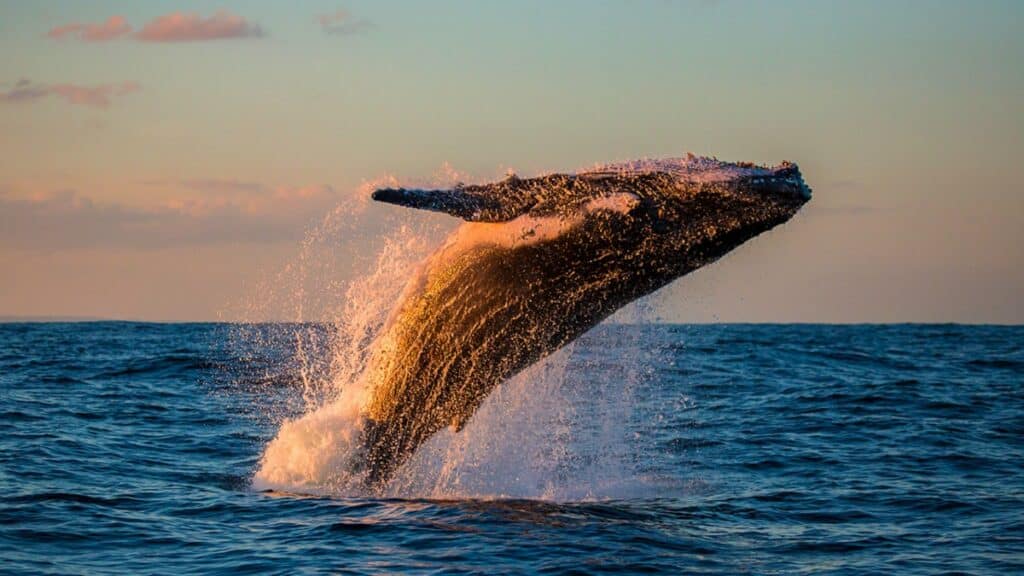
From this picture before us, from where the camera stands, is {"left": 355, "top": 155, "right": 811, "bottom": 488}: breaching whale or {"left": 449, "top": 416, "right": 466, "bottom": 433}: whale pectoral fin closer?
{"left": 355, "top": 155, "right": 811, "bottom": 488}: breaching whale

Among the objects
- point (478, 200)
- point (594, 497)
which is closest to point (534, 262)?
point (478, 200)

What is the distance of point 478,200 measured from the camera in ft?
32.9

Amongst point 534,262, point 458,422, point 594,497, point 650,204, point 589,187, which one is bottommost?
point 594,497

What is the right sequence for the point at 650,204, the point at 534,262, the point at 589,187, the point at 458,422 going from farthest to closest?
the point at 458,422, the point at 534,262, the point at 589,187, the point at 650,204

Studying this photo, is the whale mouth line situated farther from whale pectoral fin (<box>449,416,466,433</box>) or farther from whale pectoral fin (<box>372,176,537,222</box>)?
whale pectoral fin (<box>449,416,466,433</box>)

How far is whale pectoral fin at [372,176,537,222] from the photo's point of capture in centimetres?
957

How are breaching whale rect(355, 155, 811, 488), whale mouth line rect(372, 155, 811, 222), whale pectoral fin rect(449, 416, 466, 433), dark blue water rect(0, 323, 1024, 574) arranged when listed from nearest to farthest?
whale mouth line rect(372, 155, 811, 222) < breaching whale rect(355, 155, 811, 488) < dark blue water rect(0, 323, 1024, 574) < whale pectoral fin rect(449, 416, 466, 433)

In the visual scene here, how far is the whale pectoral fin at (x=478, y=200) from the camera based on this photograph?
9570mm

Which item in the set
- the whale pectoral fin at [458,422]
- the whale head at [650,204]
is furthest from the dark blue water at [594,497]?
the whale head at [650,204]

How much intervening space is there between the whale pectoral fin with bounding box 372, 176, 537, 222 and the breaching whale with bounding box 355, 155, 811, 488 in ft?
0.04

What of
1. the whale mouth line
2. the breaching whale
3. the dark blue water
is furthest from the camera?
the dark blue water

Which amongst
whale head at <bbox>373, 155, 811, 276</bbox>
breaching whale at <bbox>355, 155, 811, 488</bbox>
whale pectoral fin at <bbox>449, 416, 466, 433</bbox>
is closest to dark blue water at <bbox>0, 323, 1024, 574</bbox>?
whale pectoral fin at <bbox>449, 416, 466, 433</bbox>

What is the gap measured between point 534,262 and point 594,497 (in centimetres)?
387

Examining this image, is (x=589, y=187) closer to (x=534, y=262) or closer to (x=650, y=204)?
(x=650, y=204)
